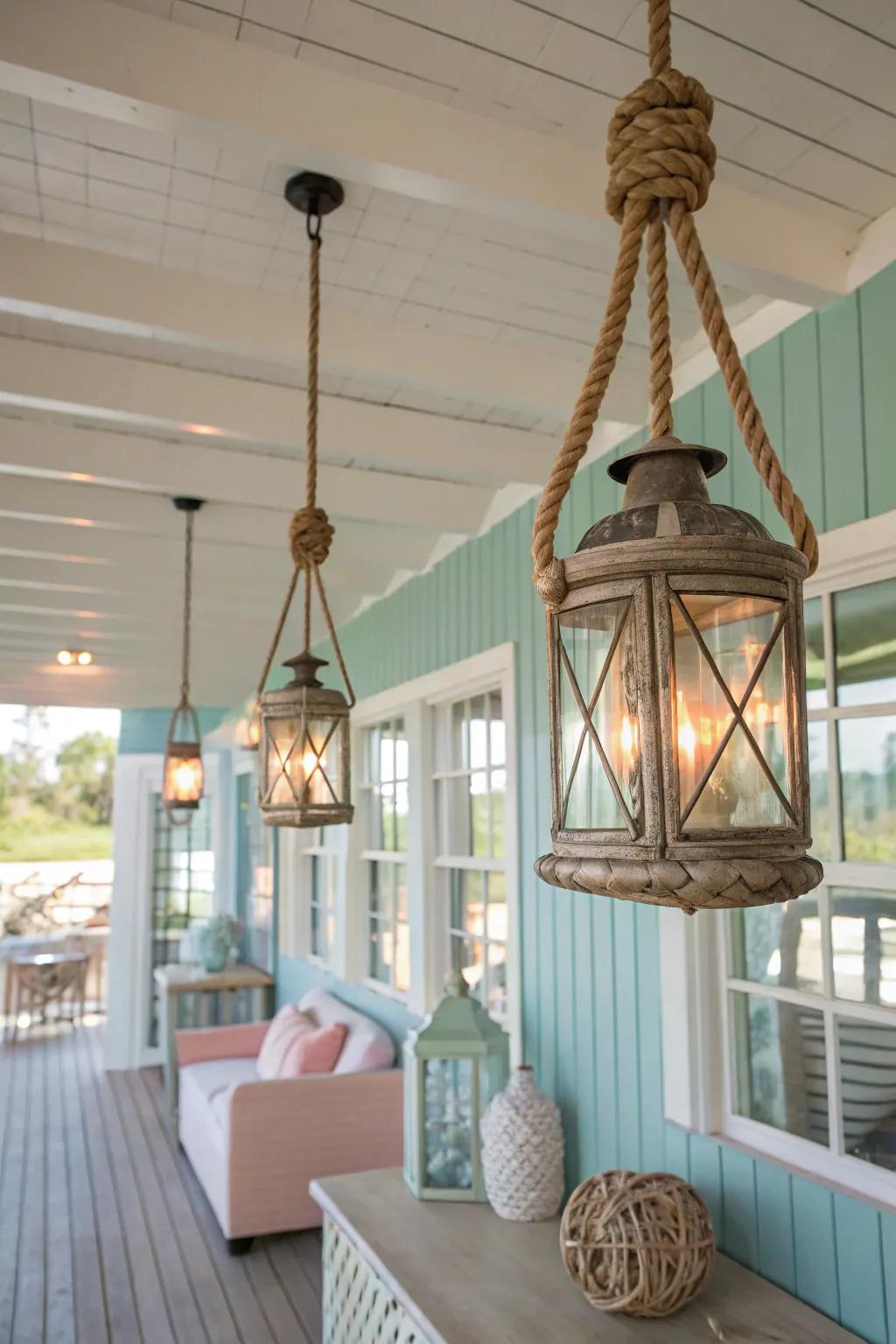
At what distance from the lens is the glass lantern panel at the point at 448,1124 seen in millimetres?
2961

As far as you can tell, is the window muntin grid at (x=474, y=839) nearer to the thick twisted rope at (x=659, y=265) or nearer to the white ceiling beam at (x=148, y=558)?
the white ceiling beam at (x=148, y=558)

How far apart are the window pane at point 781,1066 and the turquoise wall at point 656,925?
116 mm

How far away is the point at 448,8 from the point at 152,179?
728mm

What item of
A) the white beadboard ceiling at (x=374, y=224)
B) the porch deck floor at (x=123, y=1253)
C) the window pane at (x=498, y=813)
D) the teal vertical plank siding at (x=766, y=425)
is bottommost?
the porch deck floor at (x=123, y=1253)

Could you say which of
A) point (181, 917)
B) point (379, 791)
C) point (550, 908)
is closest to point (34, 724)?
point (181, 917)

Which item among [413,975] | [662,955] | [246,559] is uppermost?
[246,559]

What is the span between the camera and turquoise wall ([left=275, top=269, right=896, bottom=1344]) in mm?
2035

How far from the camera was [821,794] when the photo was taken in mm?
2186

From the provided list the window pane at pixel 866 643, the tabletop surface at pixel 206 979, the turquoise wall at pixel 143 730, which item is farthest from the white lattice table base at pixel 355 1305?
the turquoise wall at pixel 143 730

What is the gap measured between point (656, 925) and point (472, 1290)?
0.94m

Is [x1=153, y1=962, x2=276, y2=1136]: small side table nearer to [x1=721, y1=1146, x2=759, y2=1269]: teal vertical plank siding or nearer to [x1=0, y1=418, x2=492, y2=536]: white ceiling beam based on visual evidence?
[x1=0, y1=418, x2=492, y2=536]: white ceiling beam

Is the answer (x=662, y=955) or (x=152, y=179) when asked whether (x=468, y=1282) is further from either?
(x=152, y=179)

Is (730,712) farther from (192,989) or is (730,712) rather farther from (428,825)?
(192,989)

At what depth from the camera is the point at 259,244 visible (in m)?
2.25
